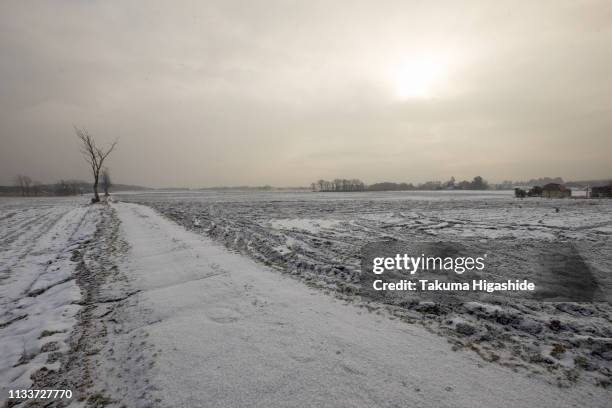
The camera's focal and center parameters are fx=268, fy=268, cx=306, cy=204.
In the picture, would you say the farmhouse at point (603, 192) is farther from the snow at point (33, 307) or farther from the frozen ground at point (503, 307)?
the snow at point (33, 307)

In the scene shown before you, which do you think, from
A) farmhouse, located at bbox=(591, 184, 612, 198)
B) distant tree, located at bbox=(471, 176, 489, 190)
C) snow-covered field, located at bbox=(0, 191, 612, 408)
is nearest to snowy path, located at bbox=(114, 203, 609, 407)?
snow-covered field, located at bbox=(0, 191, 612, 408)

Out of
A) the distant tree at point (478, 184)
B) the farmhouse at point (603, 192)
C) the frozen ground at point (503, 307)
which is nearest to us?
the frozen ground at point (503, 307)

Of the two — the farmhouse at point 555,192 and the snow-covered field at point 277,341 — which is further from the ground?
the farmhouse at point 555,192

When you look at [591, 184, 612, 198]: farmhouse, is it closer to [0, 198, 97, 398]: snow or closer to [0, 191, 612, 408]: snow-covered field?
[0, 191, 612, 408]: snow-covered field

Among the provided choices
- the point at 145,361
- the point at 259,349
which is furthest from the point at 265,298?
the point at 145,361

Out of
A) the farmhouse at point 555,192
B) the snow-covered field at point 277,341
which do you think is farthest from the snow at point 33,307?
the farmhouse at point 555,192

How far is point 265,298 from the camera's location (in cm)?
544

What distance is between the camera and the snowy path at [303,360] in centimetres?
285

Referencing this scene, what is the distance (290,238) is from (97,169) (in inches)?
1618

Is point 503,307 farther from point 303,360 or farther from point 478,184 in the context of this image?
point 478,184

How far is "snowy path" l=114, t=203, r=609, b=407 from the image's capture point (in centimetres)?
285

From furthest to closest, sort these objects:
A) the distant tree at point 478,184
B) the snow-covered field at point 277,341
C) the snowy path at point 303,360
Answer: the distant tree at point 478,184 < the snow-covered field at point 277,341 < the snowy path at point 303,360

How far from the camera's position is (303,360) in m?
3.46

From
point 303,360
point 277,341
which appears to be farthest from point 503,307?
point 277,341
